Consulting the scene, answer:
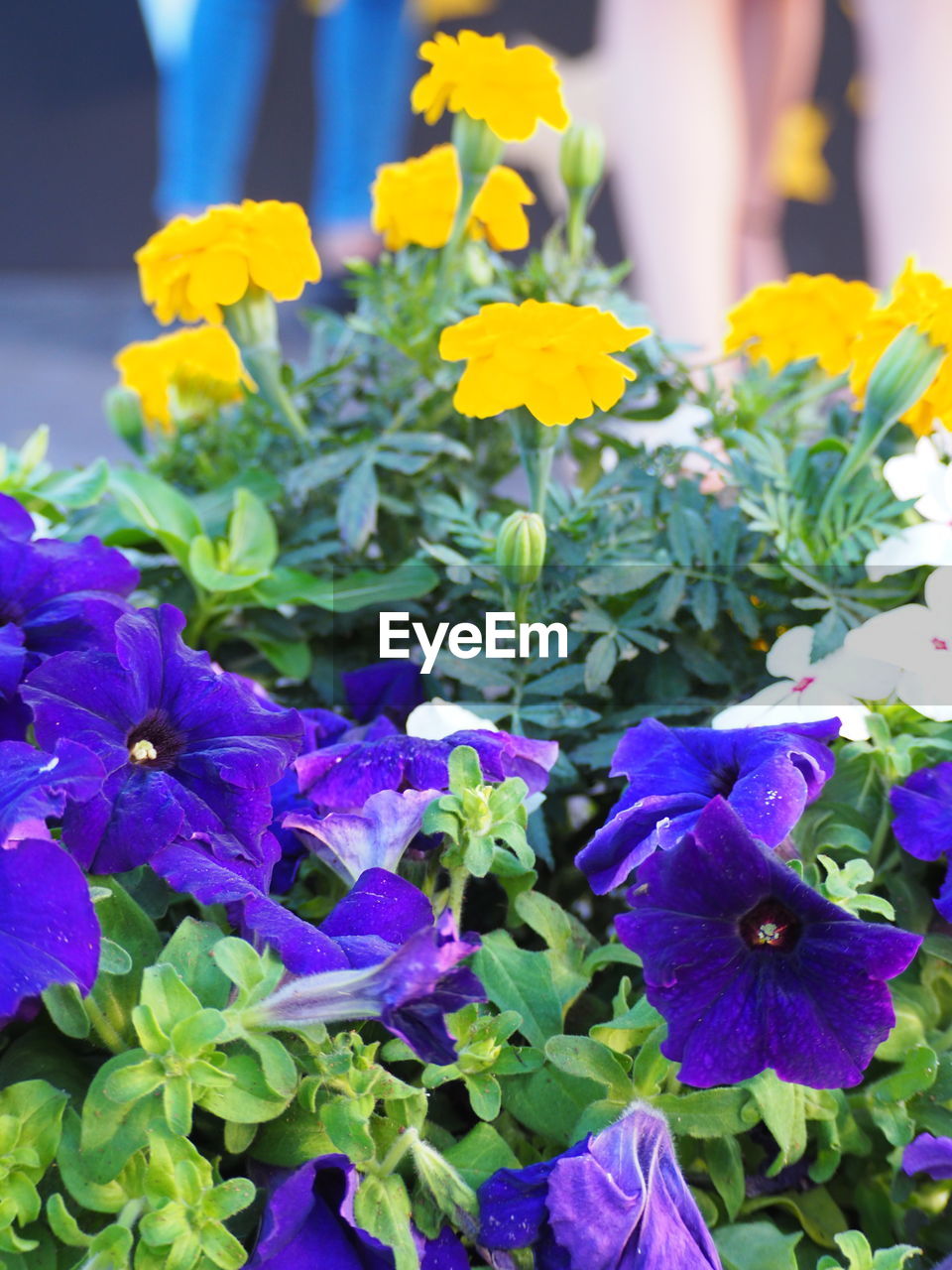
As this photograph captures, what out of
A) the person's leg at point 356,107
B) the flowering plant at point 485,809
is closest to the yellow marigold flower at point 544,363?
the flowering plant at point 485,809

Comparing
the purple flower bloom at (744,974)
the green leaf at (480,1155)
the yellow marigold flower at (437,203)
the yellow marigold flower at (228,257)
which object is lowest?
the green leaf at (480,1155)

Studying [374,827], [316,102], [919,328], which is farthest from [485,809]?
[316,102]

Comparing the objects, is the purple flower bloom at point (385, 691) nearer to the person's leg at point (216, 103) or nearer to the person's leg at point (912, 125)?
the person's leg at point (912, 125)

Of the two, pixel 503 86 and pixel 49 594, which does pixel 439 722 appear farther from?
pixel 503 86

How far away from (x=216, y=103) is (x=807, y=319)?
2.61m

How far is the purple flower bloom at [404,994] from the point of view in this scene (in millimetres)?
431

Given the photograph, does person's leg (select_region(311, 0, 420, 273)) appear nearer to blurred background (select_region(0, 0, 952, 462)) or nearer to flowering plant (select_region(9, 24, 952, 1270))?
blurred background (select_region(0, 0, 952, 462))

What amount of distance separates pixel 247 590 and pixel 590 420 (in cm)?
29

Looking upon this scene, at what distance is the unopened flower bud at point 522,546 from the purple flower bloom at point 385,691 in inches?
4.0

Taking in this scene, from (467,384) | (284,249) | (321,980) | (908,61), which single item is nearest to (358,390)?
(284,249)

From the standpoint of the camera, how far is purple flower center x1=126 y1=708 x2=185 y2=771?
0.56 metres

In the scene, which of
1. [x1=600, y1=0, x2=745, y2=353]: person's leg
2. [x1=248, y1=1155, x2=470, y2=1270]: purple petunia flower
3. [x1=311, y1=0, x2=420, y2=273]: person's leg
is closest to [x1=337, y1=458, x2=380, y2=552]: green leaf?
[x1=248, y1=1155, x2=470, y2=1270]: purple petunia flower

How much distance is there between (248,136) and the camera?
326cm

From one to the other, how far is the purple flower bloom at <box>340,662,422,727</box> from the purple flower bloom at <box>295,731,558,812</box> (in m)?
0.14
